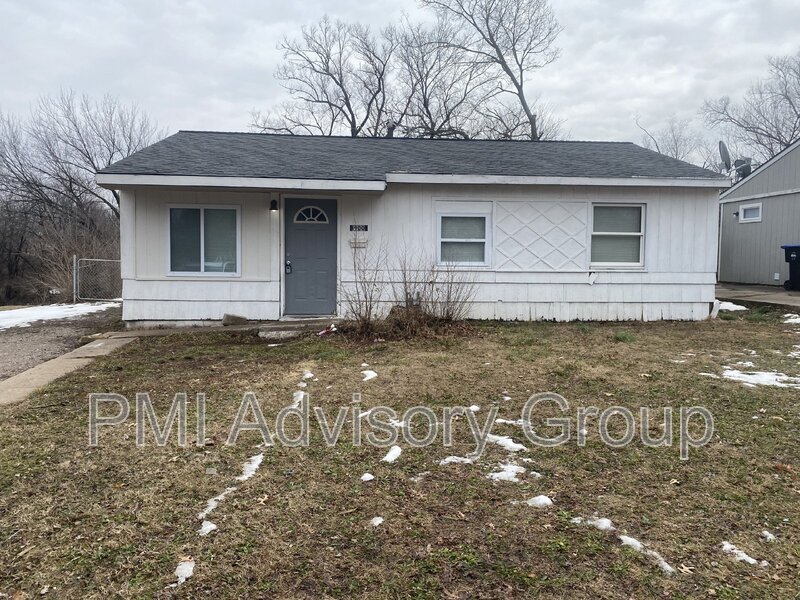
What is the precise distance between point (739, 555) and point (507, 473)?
1144 millimetres

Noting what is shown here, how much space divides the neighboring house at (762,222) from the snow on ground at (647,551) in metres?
15.4

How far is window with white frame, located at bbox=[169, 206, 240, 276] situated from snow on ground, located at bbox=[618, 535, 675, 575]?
300 inches

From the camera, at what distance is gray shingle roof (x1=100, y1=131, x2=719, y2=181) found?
821cm

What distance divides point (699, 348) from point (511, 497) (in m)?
5.24

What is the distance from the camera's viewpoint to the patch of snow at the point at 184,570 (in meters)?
1.98

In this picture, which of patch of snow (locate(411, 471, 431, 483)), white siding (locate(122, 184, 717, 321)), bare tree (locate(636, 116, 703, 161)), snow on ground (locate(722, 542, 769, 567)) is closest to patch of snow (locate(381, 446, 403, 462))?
patch of snow (locate(411, 471, 431, 483))

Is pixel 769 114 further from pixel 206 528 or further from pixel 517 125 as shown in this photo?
pixel 206 528

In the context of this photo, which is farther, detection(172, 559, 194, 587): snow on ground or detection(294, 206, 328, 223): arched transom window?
detection(294, 206, 328, 223): arched transom window

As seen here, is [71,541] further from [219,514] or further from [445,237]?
[445,237]

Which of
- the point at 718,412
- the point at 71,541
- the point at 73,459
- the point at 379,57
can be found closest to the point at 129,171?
the point at 73,459

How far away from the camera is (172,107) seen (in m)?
26.4

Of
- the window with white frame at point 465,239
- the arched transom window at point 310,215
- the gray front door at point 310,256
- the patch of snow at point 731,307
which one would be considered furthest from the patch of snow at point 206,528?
the patch of snow at point 731,307

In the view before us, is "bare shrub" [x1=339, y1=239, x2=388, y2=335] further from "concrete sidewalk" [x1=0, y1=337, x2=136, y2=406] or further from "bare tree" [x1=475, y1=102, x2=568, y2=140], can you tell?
"bare tree" [x1=475, y1=102, x2=568, y2=140]

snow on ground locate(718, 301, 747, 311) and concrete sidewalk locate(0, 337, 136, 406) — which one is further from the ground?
snow on ground locate(718, 301, 747, 311)
